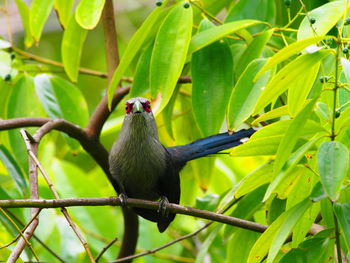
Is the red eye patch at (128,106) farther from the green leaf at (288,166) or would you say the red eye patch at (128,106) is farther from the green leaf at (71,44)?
the green leaf at (288,166)

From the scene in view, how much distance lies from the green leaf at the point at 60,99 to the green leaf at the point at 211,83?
106 centimetres

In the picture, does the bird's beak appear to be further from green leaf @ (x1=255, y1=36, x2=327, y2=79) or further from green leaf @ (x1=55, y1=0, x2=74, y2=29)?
green leaf @ (x1=255, y1=36, x2=327, y2=79)

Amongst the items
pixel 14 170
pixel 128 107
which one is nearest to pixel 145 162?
pixel 128 107

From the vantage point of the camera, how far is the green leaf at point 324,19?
8.25ft

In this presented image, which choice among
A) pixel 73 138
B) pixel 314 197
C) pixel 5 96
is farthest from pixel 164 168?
pixel 314 197

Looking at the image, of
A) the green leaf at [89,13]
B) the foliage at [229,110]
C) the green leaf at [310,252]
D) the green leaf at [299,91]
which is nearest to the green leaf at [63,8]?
the foliage at [229,110]

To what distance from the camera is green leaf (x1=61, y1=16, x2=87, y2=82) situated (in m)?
3.55

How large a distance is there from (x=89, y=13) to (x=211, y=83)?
70 cm

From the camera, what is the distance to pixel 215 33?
2994 millimetres

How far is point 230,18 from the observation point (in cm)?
340

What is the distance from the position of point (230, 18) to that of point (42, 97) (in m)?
1.25

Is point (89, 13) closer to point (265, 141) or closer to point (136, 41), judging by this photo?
point (136, 41)

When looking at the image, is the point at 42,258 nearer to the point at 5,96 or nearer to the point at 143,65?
the point at 5,96

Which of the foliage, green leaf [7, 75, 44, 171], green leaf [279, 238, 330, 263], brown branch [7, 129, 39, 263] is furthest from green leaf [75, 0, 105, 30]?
green leaf [279, 238, 330, 263]
